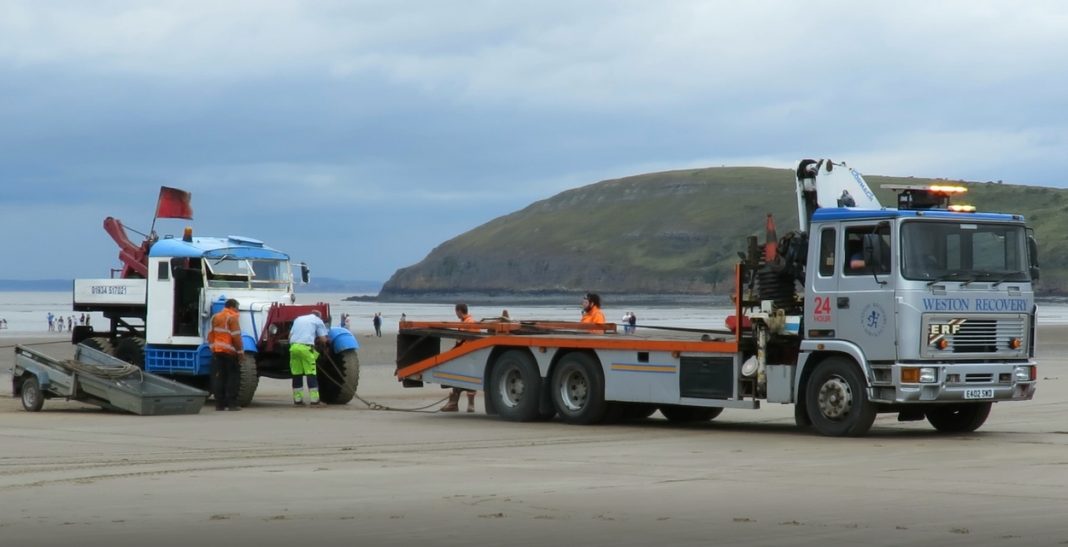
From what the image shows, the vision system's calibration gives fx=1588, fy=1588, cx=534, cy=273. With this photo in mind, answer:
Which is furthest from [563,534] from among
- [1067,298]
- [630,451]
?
[1067,298]

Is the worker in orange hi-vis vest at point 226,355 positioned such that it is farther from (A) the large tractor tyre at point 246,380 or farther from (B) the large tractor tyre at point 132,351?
(B) the large tractor tyre at point 132,351

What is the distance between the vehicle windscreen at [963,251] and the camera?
57.6ft

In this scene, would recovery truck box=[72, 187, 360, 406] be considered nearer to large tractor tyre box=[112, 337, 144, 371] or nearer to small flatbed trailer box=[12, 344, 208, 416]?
large tractor tyre box=[112, 337, 144, 371]

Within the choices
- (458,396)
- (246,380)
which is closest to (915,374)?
(458,396)

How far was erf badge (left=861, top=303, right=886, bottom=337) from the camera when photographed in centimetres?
1764

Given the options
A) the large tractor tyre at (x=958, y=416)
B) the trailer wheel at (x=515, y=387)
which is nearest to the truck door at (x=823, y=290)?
the large tractor tyre at (x=958, y=416)

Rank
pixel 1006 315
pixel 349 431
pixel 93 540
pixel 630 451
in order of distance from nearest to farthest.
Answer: pixel 93 540 → pixel 630 451 → pixel 1006 315 → pixel 349 431

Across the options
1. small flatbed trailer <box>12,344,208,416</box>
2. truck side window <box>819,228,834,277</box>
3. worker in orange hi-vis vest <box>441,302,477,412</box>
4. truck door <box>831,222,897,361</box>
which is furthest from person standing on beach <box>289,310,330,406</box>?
truck door <box>831,222,897,361</box>

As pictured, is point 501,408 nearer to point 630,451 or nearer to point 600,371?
point 600,371

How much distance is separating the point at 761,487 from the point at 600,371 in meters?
7.48

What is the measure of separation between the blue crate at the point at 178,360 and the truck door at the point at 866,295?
10626 millimetres

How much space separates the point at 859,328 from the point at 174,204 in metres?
13.6

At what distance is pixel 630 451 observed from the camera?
16.7 metres

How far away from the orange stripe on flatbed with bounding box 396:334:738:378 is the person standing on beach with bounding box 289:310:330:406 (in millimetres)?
1493
